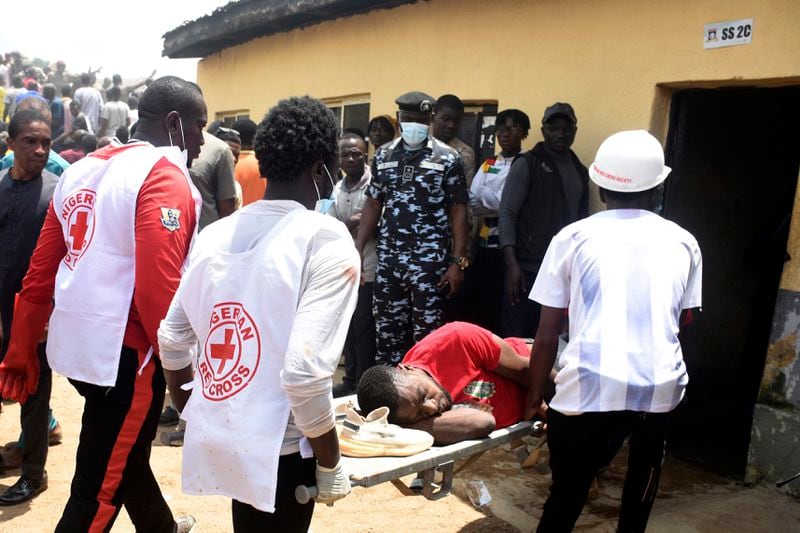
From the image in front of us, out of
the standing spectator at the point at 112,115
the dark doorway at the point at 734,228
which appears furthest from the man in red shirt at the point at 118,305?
the standing spectator at the point at 112,115

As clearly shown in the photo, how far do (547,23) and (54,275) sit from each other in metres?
4.11

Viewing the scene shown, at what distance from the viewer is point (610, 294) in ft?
9.01

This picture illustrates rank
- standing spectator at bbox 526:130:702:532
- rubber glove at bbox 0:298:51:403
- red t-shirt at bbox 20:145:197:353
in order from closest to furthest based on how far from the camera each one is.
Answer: red t-shirt at bbox 20:145:197:353 < standing spectator at bbox 526:130:702:532 < rubber glove at bbox 0:298:51:403

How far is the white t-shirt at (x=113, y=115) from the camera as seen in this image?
1244cm

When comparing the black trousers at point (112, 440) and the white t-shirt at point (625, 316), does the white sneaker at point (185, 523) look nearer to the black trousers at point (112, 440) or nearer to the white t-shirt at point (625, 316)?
the black trousers at point (112, 440)

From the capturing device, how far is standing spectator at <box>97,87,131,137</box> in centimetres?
1245

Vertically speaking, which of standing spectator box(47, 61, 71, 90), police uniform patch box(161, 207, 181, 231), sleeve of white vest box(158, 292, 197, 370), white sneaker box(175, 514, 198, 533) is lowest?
white sneaker box(175, 514, 198, 533)

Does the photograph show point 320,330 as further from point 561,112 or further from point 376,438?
point 561,112

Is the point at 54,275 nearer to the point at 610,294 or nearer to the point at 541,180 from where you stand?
the point at 610,294

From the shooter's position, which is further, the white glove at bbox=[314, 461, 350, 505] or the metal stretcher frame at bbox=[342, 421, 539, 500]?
the metal stretcher frame at bbox=[342, 421, 539, 500]

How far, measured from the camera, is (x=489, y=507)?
411cm

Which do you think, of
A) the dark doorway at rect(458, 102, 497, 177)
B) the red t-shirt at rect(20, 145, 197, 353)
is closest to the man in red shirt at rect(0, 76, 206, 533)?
the red t-shirt at rect(20, 145, 197, 353)

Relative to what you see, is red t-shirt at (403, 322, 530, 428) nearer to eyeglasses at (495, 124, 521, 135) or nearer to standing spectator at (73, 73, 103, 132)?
eyeglasses at (495, 124, 521, 135)

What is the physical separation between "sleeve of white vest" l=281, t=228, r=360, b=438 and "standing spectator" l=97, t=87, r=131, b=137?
11.4m
